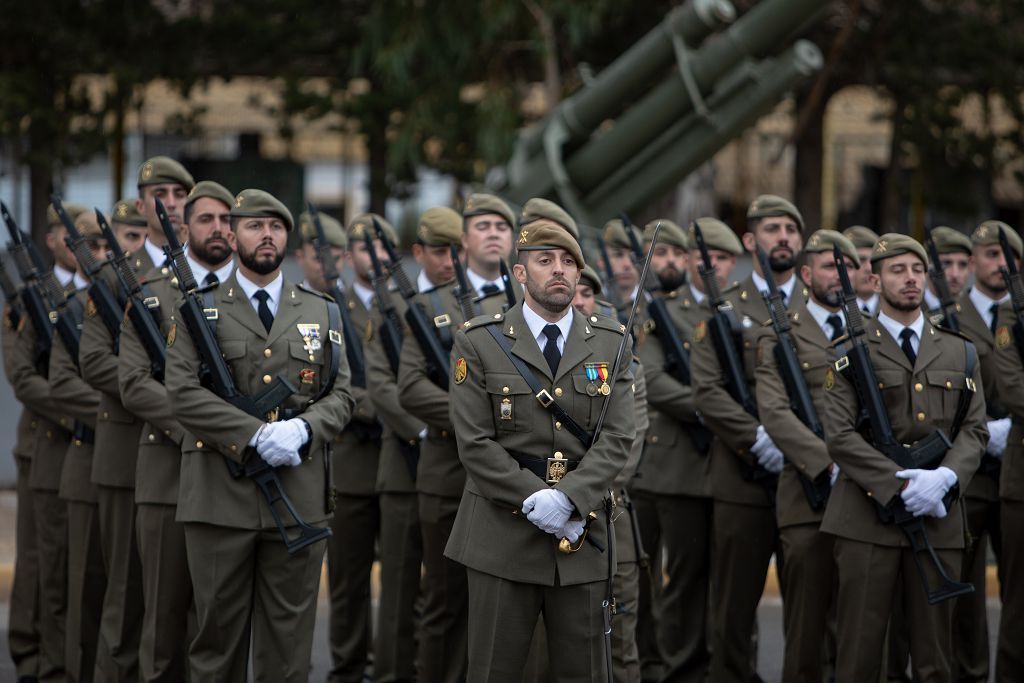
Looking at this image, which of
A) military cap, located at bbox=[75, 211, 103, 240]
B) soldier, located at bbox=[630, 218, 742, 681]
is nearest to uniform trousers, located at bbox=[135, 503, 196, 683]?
military cap, located at bbox=[75, 211, 103, 240]

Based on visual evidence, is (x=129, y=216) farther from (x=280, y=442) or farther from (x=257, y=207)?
(x=280, y=442)

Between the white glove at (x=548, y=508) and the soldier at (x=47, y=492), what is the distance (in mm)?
2861

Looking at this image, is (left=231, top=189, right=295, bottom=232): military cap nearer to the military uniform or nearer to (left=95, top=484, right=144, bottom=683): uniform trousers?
the military uniform

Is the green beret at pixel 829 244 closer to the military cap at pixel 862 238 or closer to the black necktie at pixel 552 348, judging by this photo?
the military cap at pixel 862 238

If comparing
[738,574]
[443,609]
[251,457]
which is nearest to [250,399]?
[251,457]

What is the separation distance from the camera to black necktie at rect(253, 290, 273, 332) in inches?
238

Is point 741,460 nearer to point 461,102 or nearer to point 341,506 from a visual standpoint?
point 341,506

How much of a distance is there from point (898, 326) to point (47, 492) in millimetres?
3808

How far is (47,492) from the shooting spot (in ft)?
24.7

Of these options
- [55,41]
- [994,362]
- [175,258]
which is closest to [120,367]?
[175,258]

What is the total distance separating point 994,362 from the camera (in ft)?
22.8

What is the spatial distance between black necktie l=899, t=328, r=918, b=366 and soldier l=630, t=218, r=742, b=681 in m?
1.46

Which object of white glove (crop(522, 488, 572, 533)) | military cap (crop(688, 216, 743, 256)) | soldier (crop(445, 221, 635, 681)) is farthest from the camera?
military cap (crop(688, 216, 743, 256))

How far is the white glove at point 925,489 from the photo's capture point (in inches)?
232
